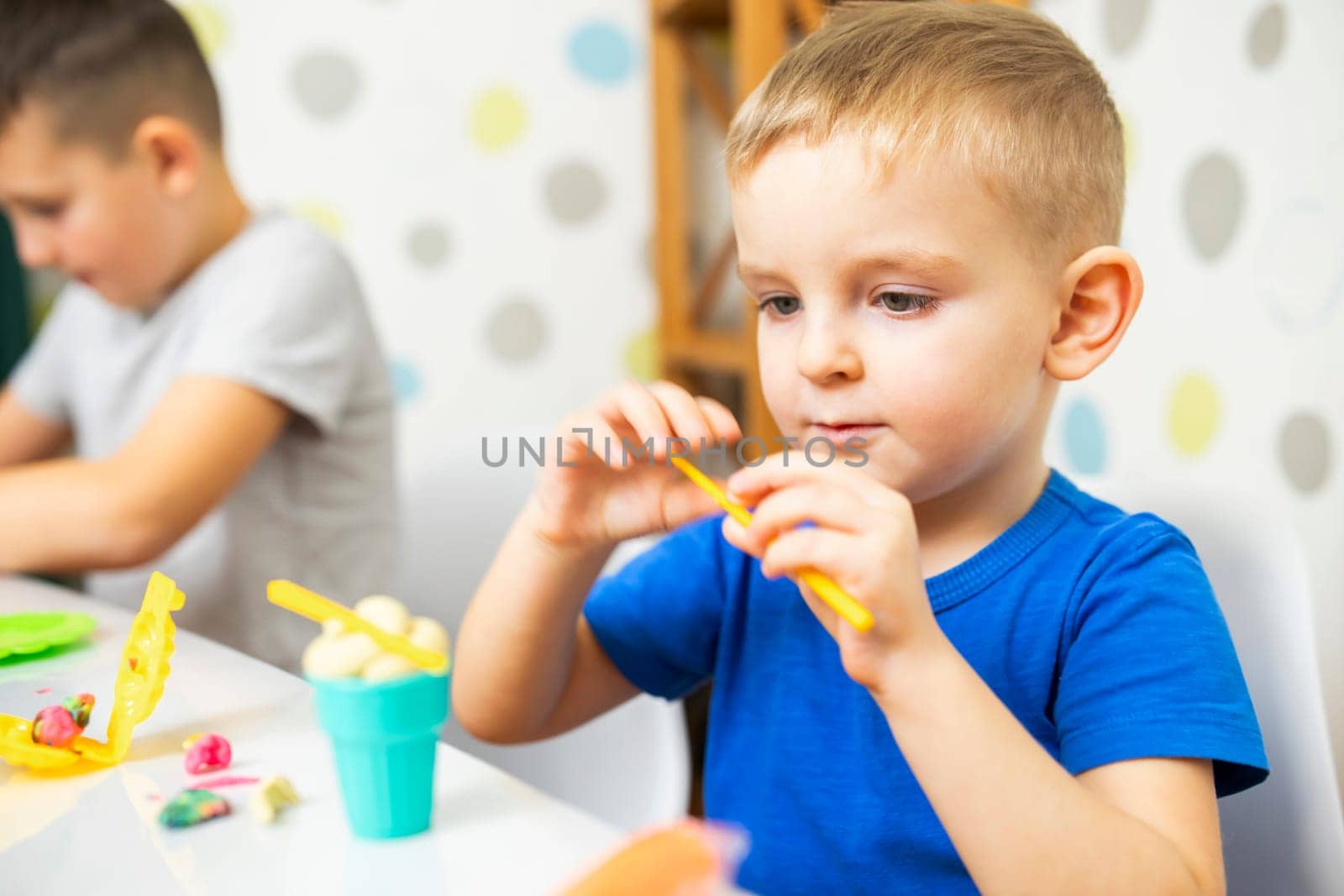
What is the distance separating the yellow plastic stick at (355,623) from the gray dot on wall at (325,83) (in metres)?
1.75

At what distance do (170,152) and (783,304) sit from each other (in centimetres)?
76

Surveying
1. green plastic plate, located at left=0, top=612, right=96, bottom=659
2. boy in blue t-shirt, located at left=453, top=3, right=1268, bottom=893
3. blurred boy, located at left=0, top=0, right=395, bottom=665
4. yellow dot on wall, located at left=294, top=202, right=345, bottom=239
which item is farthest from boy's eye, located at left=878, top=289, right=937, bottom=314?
yellow dot on wall, located at left=294, top=202, right=345, bottom=239

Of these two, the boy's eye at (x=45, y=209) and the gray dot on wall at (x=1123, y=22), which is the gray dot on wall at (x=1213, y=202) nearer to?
the gray dot on wall at (x=1123, y=22)

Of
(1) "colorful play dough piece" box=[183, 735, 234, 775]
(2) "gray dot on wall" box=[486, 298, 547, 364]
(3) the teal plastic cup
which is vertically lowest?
(2) "gray dot on wall" box=[486, 298, 547, 364]

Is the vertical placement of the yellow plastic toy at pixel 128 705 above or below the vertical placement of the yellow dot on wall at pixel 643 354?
above

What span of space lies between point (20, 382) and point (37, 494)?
48 centimetres

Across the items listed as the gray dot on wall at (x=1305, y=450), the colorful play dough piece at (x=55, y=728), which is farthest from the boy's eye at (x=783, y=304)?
the gray dot on wall at (x=1305, y=450)

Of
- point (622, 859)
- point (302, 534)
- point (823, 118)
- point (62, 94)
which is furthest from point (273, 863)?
point (62, 94)

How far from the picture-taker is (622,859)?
35 centimetres

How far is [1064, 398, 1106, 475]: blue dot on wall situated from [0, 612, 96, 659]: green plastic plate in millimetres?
1042

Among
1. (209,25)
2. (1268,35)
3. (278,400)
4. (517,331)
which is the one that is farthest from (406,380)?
(1268,35)

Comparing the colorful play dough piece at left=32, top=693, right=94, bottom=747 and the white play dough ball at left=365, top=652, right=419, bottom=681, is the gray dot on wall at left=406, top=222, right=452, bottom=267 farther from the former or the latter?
the white play dough ball at left=365, top=652, right=419, bottom=681

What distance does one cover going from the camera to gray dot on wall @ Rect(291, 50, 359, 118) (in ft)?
6.56

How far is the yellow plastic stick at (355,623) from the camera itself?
431mm
